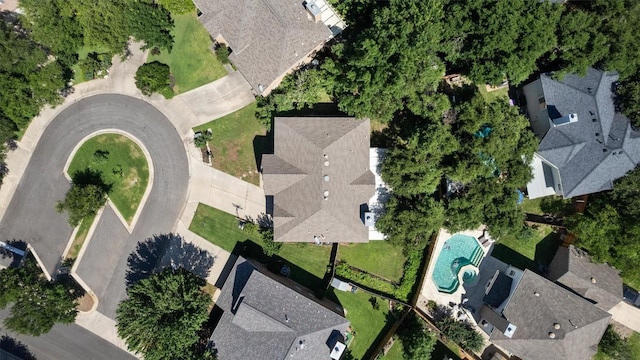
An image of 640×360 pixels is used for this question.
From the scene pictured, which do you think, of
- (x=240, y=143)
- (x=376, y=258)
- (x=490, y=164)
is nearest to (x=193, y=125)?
(x=240, y=143)

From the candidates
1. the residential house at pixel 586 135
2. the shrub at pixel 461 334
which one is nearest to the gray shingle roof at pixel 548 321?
the shrub at pixel 461 334

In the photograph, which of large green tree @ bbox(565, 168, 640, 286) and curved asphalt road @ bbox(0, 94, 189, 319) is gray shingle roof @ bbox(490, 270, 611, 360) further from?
curved asphalt road @ bbox(0, 94, 189, 319)

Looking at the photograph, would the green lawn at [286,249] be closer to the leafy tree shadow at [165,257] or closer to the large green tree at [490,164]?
the leafy tree shadow at [165,257]

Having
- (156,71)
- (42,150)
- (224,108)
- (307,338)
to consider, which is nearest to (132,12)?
(156,71)

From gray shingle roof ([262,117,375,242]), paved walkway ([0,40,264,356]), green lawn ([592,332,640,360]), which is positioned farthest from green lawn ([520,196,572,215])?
paved walkway ([0,40,264,356])

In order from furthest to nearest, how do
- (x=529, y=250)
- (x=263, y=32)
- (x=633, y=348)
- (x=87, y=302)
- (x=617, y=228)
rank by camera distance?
(x=87, y=302)
(x=633, y=348)
(x=529, y=250)
(x=263, y=32)
(x=617, y=228)

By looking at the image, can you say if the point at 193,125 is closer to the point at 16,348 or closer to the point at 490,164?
the point at 490,164
